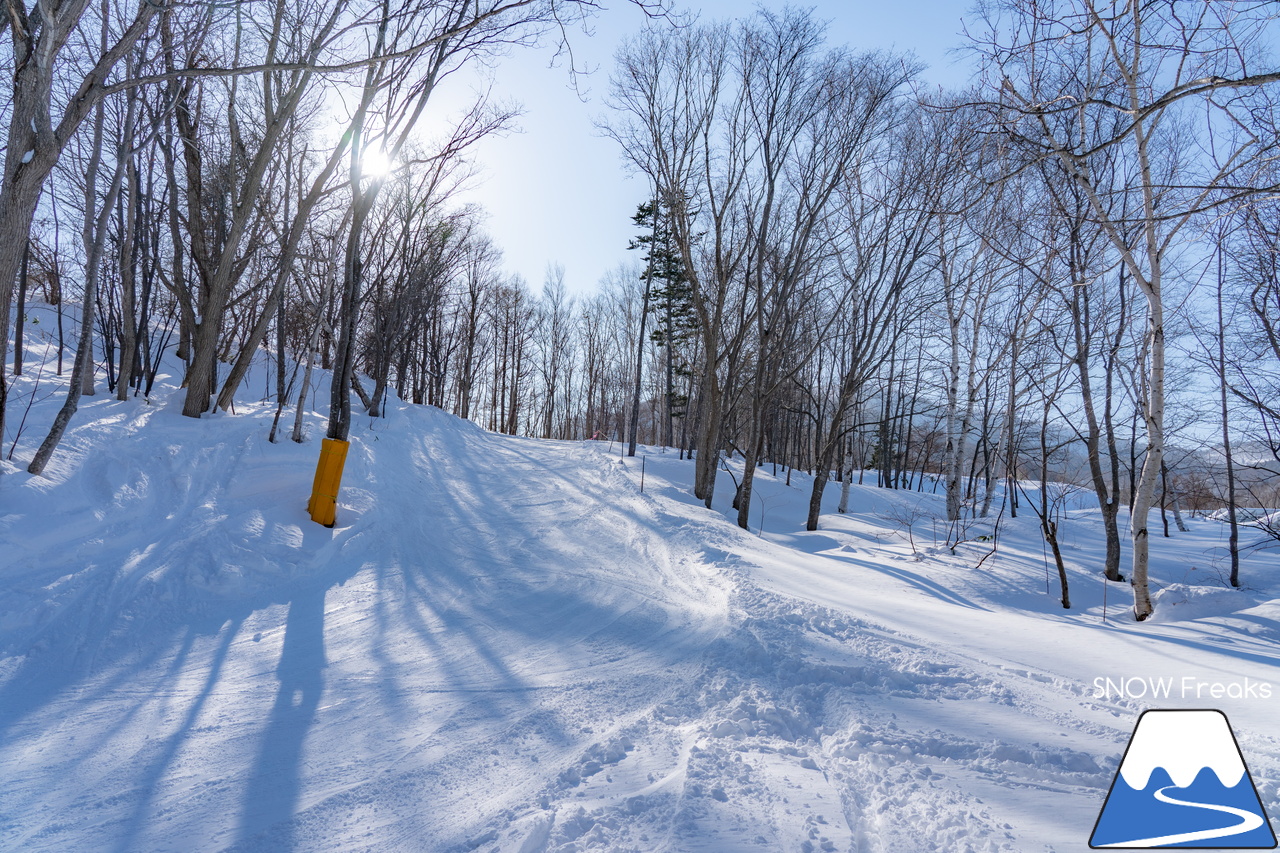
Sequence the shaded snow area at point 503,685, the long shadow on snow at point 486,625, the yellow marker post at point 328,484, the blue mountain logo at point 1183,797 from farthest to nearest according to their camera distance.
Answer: the yellow marker post at point 328,484, the long shadow on snow at point 486,625, the shaded snow area at point 503,685, the blue mountain logo at point 1183,797

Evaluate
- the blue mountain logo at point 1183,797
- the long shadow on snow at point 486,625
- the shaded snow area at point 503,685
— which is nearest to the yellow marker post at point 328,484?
the shaded snow area at point 503,685

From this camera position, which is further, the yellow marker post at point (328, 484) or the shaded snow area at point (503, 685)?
the yellow marker post at point (328, 484)

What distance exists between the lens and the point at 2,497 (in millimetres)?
4363

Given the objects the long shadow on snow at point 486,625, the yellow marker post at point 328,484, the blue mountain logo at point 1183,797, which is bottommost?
the long shadow on snow at point 486,625

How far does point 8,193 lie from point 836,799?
6010 mm

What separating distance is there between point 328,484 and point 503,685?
12.9 ft

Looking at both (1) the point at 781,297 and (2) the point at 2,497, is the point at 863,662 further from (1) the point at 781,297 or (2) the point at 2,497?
(1) the point at 781,297

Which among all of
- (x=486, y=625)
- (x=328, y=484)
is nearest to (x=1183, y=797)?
(x=486, y=625)

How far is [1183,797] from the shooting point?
194cm

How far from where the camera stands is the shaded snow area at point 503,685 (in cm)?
207

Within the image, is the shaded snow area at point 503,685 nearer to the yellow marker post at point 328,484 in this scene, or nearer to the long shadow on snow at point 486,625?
Answer: the long shadow on snow at point 486,625

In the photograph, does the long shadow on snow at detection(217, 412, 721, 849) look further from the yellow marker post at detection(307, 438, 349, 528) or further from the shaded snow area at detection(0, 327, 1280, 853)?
the yellow marker post at detection(307, 438, 349, 528)

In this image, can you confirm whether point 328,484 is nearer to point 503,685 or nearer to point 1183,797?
point 503,685

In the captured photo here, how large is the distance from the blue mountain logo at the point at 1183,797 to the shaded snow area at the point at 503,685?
92mm
